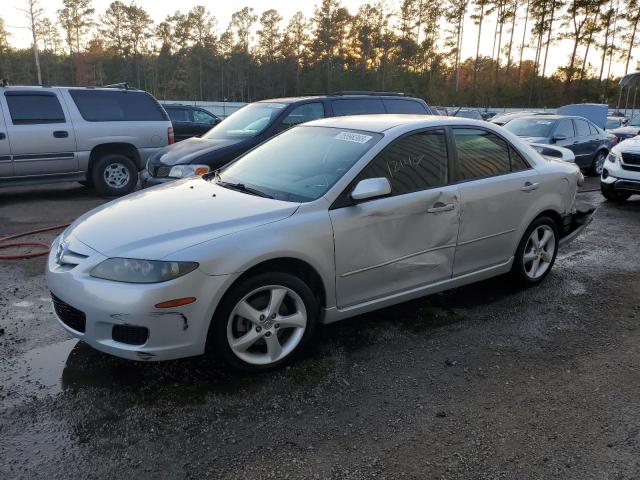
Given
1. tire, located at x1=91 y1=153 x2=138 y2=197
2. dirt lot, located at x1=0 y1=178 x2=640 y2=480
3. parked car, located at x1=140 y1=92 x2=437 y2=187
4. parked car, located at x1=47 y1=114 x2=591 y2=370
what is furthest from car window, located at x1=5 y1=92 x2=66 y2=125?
parked car, located at x1=47 y1=114 x2=591 y2=370

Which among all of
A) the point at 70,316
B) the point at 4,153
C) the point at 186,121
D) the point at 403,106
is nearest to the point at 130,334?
A: the point at 70,316

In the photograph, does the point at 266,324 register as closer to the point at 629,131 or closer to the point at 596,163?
the point at 596,163

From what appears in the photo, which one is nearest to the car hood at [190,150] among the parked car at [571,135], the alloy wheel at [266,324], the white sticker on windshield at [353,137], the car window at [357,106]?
the car window at [357,106]

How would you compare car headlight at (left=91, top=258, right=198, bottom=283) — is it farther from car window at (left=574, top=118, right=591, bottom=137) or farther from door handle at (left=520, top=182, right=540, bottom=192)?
car window at (left=574, top=118, right=591, bottom=137)

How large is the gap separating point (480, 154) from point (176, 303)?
2849mm

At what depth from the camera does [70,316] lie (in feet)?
10.7

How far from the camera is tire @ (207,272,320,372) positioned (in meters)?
3.15

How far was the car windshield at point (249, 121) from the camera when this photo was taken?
306 inches

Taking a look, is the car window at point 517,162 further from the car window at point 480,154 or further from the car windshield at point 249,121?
the car windshield at point 249,121

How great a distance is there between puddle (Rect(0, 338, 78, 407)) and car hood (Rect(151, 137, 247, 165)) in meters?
3.97

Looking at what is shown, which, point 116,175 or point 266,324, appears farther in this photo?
point 116,175

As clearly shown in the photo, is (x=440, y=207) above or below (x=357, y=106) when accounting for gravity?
below

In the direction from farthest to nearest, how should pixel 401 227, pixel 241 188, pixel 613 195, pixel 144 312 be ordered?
pixel 613 195 → pixel 241 188 → pixel 401 227 → pixel 144 312

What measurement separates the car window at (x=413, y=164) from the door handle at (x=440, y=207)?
0.16m
